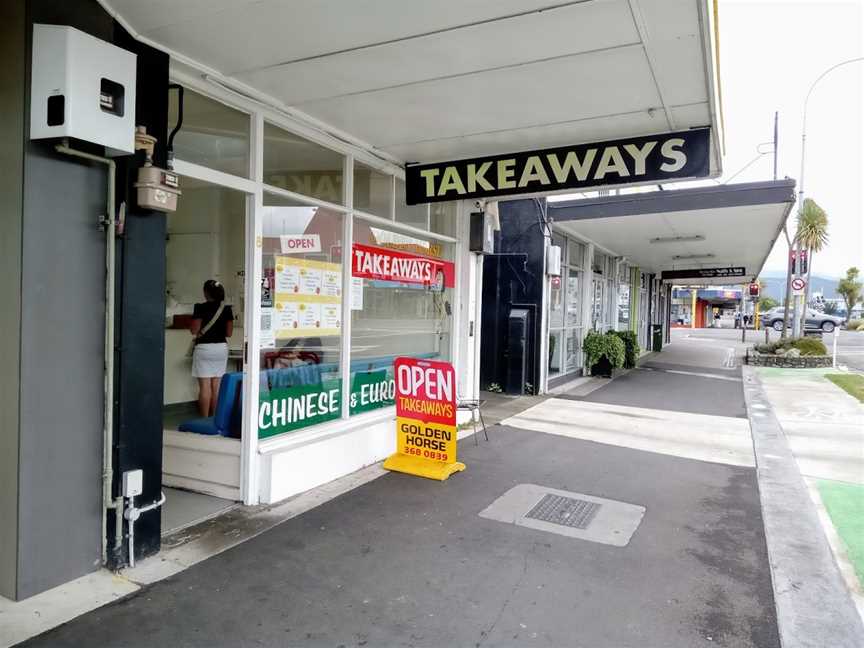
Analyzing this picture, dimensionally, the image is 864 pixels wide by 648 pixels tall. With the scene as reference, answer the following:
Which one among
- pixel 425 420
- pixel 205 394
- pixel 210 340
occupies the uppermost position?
pixel 210 340

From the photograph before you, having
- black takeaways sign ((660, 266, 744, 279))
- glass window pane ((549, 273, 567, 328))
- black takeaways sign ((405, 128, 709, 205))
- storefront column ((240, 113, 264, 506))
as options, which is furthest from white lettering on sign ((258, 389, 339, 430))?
black takeaways sign ((660, 266, 744, 279))

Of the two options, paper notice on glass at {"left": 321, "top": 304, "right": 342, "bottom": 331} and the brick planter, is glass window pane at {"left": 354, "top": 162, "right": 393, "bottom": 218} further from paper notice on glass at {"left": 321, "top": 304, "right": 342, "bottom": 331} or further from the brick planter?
the brick planter

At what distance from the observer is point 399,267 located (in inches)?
259

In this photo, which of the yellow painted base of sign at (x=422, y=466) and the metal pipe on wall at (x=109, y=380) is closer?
the metal pipe on wall at (x=109, y=380)

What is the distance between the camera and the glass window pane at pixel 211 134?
163 inches


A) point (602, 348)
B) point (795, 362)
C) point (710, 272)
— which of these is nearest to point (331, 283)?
point (602, 348)

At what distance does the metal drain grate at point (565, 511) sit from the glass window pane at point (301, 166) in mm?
3251

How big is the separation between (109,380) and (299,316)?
1936 mm

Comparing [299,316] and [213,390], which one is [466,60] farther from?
[213,390]

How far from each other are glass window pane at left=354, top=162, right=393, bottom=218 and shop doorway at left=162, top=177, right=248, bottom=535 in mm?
1127

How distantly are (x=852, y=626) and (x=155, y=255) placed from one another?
14.3 feet

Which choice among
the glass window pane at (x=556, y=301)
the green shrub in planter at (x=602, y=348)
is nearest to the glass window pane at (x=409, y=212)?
the glass window pane at (x=556, y=301)

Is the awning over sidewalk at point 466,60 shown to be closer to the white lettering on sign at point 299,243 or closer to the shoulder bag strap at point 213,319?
the white lettering on sign at point 299,243

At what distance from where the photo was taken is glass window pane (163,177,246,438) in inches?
261
